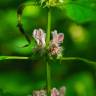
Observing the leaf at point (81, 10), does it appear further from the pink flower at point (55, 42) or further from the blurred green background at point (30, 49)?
the blurred green background at point (30, 49)

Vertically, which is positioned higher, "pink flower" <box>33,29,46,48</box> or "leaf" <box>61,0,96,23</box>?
"leaf" <box>61,0,96,23</box>

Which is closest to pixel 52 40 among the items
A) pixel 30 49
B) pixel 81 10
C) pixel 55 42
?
pixel 55 42

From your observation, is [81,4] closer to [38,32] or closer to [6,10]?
[38,32]

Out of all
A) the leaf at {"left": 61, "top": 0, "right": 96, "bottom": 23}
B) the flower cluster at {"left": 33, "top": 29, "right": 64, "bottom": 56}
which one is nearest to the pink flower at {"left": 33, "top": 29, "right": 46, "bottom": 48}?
the flower cluster at {"left": 33, "top": 29, "right": 64, "bottom": 56}

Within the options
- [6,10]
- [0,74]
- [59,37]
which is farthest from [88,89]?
[59,37]

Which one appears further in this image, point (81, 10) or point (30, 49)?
point (30, 49)

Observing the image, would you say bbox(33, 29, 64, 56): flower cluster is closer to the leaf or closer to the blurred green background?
the leaf

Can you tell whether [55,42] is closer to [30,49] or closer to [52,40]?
[52,40]
